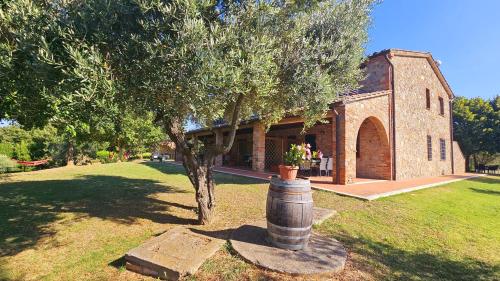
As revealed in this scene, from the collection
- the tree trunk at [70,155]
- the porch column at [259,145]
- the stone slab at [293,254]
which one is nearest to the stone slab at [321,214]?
the stone slab at [293,254]

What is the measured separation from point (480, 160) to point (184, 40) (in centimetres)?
3815

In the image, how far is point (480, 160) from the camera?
29.5 meters

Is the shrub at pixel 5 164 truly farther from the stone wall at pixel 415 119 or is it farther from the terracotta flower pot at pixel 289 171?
the stone wall at pixel 415 119

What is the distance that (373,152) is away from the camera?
13.4m

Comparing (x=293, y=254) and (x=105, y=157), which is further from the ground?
(x=105, y=157)

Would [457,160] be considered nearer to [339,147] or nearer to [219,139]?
[339,147]

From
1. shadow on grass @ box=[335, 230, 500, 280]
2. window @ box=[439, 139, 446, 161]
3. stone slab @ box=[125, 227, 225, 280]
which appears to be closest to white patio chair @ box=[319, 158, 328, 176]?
shadow on grass @ box=[335, 230, 500, 280]

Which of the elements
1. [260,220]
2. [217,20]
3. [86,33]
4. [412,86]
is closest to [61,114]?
[86,33]

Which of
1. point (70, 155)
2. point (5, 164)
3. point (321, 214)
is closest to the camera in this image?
point (321, 214)

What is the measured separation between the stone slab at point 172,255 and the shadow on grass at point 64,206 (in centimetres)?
134

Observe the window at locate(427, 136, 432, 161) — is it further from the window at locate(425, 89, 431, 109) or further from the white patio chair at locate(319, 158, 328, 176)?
the white patio chair at locate(319, 158, 328, 176)

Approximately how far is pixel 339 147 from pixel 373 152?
13.3 feet

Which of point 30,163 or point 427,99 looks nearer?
point 427,99

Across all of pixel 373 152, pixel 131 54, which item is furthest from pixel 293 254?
pixel 373 152
